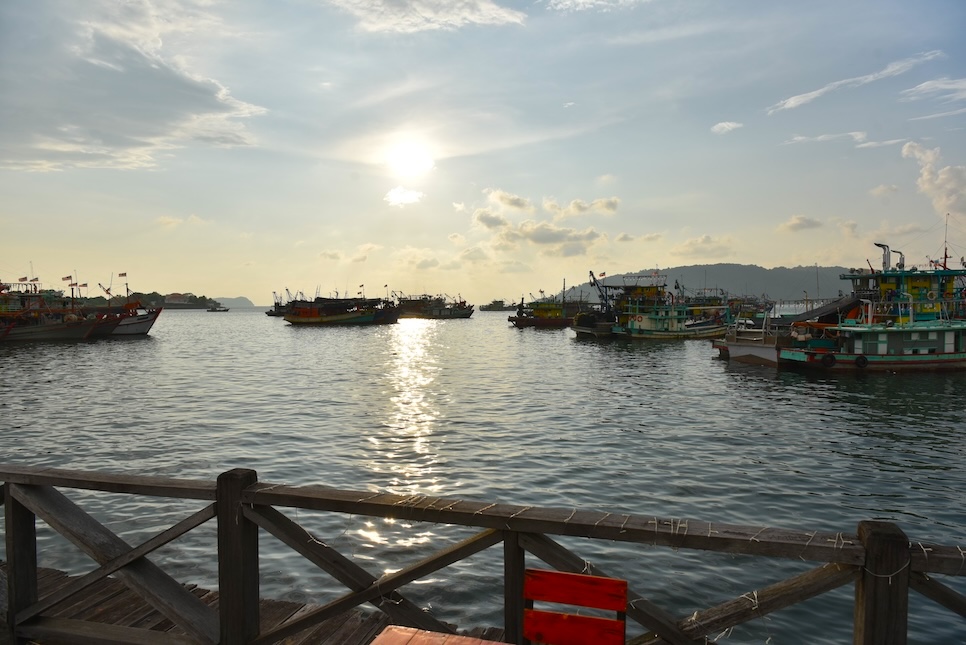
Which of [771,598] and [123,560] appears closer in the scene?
[771,598]

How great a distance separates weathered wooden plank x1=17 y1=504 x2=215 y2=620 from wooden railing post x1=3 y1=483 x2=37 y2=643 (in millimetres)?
95

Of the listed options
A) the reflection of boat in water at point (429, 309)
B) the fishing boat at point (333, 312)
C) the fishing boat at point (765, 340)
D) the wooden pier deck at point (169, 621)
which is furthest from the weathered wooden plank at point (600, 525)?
the reflection of boat in water at point (429, 309)

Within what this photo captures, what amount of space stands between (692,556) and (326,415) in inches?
680

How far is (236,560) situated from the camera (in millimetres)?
4207

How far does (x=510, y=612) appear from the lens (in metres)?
3.73

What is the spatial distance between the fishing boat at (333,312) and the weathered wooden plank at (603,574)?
121952mm

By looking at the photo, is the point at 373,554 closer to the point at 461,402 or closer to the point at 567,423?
the point at 567,423

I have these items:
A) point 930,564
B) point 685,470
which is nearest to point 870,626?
point 930,564

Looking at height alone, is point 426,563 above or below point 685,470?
above

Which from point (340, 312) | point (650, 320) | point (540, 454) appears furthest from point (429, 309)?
point (540, 454)

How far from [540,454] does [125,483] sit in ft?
46.7

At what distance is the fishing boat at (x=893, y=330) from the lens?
3734 cm

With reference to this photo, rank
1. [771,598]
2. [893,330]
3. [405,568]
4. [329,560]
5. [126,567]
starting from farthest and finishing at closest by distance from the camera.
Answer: [893,330], [126,567], [329,560], [405,568], [771,598]

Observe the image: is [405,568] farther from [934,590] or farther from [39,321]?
[39,321]
